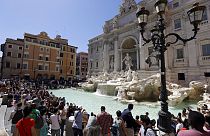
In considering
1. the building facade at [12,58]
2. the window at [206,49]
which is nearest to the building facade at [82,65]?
the building facade at [12,58]

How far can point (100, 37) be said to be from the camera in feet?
120

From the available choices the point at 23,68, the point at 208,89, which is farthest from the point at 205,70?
the point at 23,68

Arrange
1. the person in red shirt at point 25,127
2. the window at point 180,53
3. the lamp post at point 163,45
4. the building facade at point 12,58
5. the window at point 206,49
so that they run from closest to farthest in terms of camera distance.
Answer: the person in red shirt at point 25,127
the lamp post at point 163,45
the window at point 206,49
the window at point 180,53
the building facade at point 12,58

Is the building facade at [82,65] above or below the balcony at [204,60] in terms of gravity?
above

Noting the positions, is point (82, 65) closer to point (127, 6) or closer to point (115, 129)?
point (127, 6)

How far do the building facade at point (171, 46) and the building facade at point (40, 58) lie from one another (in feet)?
44.6

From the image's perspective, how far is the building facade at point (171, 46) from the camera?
56.5 ft

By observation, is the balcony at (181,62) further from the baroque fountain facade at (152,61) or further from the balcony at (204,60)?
the balcony at (204,60)

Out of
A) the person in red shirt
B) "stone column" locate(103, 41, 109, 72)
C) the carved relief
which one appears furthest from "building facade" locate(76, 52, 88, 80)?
the person in red shirt

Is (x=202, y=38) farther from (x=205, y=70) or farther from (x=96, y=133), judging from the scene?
(x=96, y=133)

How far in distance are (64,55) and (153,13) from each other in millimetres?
29924

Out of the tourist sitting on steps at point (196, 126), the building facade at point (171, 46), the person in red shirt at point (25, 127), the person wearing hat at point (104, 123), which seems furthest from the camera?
the building facade at point (171, 46)

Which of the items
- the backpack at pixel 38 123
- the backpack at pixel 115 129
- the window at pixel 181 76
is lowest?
the backpack at pixel 115 129

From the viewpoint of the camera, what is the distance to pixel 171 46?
1992 cm
